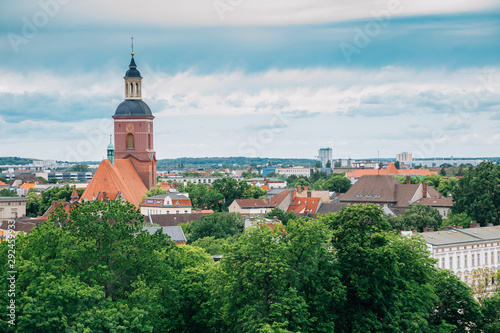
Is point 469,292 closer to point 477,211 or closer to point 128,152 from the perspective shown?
point 477,211

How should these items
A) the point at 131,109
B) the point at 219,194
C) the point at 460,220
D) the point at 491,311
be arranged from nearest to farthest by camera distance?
the point at 491,311
the point at 460,220
the point at 219,194
the point at 131,109

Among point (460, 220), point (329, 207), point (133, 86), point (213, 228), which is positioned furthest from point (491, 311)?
point (133, 86)

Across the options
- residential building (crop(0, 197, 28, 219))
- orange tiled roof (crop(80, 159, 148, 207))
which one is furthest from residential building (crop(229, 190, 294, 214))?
residential building (crop(0, 197, 28, 219))

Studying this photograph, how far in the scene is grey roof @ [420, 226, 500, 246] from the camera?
62.4 metres

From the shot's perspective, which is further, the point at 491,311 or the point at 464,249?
the point at 464,249

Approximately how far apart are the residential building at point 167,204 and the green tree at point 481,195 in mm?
34538

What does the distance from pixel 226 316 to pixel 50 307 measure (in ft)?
28.4

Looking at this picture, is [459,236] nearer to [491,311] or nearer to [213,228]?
[213,228]

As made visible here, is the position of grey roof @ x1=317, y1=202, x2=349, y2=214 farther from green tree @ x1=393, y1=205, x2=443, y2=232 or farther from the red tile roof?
green tree @ x1=393, y1=205, x2=443, y2=232

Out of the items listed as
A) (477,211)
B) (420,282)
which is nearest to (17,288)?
(420,282)

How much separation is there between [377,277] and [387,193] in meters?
82.3

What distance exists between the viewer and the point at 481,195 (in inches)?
3420

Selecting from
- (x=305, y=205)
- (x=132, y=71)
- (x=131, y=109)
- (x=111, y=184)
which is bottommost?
(x=305, y=205)

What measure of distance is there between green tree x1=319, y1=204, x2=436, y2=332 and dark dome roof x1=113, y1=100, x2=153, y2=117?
3076 inches
